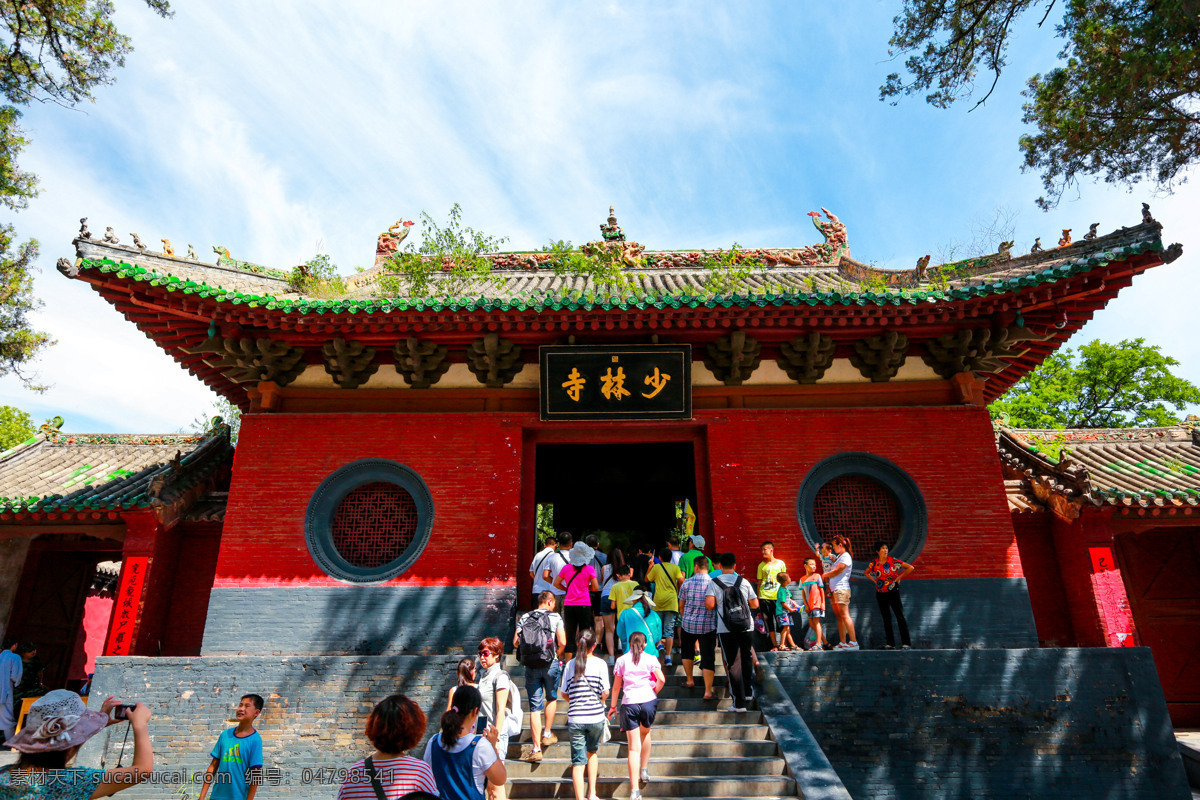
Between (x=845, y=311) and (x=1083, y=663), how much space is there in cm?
A: 428

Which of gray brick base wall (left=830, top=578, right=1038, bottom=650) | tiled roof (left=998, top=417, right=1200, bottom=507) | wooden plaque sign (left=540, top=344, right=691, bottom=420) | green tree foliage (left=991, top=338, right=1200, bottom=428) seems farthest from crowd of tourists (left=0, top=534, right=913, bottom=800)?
green tree foliage (left=991, top=338, right=1200, bottom=428)

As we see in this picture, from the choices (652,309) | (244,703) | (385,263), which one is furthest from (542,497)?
(244,703)

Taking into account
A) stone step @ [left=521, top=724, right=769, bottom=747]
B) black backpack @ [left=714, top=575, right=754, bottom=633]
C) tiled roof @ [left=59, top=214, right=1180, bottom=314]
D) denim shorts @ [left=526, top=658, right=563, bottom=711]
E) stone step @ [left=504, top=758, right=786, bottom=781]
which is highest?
tiled roof @ [left=59, top=214, right=1180, bottom=314]

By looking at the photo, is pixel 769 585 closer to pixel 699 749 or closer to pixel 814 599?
pixel 814 599

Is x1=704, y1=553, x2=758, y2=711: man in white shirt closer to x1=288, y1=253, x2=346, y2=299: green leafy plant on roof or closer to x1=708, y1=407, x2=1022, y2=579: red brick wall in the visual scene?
x1=708, y1=407, x2=1022, y2=579: red brick wall

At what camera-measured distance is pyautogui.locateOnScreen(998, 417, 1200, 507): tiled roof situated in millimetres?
9438

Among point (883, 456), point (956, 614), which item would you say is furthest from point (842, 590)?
point (883, 456)

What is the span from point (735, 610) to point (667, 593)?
3.58ft

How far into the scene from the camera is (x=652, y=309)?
306 inches

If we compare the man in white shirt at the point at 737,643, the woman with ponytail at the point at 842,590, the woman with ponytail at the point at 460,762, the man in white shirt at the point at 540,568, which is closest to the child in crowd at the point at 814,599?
the woman with ponytail at the point at 842,590

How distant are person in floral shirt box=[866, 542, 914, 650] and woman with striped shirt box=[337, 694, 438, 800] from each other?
231 inches

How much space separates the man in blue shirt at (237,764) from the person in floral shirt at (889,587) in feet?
20.0

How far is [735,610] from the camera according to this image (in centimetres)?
614

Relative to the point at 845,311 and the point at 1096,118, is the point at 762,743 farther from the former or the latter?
the point at 1096,118
